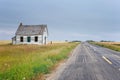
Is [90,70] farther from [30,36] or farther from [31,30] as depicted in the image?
[31,30]

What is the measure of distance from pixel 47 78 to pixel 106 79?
275cm

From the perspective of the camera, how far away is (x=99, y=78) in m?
12.8

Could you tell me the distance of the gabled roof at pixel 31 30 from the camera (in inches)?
2717

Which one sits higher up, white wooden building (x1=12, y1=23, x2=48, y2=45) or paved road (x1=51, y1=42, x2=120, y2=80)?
white wooden building (x1=12, y1=23, x2=48, y2=45)

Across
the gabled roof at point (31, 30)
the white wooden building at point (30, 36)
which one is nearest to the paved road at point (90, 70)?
the white wooden building at point (30, 36)

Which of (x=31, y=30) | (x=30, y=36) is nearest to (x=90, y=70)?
(x=30, y=36)

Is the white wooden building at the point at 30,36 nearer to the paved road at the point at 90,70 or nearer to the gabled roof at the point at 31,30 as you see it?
the gabled roof at the point at 31,30

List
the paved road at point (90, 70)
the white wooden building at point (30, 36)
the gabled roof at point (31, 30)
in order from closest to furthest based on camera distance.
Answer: the paved road at point (90, 70) < the white wooden building at point (30, 36) < the gabled roof at point (31, 30)

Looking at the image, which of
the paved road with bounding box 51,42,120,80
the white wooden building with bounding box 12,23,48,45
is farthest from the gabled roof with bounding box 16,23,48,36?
the paved road with bounding box 51,42,120,80

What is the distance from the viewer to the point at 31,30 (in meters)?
70.0

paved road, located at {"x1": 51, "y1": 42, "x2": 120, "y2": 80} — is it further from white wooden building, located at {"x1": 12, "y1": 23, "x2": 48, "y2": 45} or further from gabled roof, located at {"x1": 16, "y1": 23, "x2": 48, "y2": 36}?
gabled roof, located at {"x1": 16, "y1": 23, "x2": 48, "y2": 36}

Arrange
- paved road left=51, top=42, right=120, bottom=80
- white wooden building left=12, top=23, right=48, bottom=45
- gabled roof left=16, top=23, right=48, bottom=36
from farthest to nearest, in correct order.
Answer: gabled roof left=16, top=23, right=48, bottom=36
white wooden building left=12, top=23, right=48, bottom=45
paved road left=51, top=42, right=120, bottom=80

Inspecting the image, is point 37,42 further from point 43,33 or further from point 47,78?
Answer: point 47,78

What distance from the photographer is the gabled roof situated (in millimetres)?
69000
